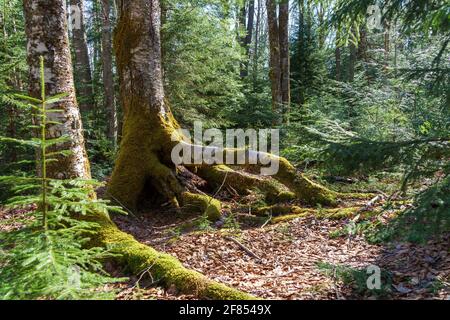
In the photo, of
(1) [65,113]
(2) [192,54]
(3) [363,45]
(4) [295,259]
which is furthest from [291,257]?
(3) [363,45]

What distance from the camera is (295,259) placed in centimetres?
477

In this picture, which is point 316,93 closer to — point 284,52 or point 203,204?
point 284,52

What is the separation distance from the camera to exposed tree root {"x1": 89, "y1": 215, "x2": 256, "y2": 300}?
137 inches

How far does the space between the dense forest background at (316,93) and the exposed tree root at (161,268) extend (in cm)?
187

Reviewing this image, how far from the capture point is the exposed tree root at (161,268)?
3479mm

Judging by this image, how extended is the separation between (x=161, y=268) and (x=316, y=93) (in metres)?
14.8

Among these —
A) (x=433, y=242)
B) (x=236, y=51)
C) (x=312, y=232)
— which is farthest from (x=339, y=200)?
(x=236, y=51)

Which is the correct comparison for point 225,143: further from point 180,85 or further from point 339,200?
point 339,200

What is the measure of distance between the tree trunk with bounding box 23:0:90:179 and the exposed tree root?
861 millimetres

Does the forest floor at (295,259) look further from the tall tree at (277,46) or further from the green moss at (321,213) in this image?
the tall tree at (277,46)

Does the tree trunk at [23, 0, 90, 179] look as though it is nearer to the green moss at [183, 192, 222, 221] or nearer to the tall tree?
the green moss at [183, 192, 222, 221]

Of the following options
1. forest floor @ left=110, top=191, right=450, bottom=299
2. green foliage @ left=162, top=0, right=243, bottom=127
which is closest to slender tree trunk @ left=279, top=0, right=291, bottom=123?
green foliage @ left=162, top=0, right=243, bottom=127

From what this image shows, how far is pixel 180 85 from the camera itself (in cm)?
1154

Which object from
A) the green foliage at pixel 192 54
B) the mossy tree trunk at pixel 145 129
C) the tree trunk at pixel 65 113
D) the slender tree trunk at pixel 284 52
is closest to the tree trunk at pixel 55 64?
the tree trunk at pixel 65 113
